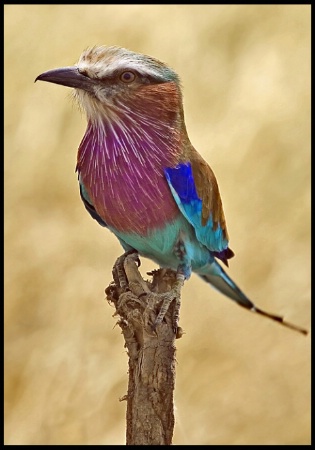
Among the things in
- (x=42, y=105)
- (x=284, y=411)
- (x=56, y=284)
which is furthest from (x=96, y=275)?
(x=284, y=411)

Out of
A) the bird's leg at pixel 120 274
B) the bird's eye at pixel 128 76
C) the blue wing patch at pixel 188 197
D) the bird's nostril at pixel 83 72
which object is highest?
the bird's eye at pixel 128 76

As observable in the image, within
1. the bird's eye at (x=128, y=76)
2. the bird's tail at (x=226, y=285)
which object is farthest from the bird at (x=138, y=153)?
the bird's tail at (x=226, y=285)

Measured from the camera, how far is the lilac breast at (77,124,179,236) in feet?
5.85

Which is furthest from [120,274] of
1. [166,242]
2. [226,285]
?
[226,285]

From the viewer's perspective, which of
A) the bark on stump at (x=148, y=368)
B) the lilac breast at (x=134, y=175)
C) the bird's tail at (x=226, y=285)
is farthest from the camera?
the bird's tail at (x=226, y=285)

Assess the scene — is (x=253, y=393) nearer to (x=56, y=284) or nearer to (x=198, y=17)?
(x=56, y=284)

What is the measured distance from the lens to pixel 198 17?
310 centimetres

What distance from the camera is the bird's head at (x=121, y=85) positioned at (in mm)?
1720

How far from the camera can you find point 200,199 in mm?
1863

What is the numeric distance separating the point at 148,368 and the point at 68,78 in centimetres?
64

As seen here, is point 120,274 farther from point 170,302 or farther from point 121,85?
point 121,85

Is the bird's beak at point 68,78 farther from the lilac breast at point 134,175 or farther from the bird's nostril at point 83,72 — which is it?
the lilac breast at point 134,175

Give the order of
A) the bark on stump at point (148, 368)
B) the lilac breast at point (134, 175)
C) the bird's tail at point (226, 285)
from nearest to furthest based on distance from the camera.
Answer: the bark on stump at point (148, 368), the lilac breast at point (134, 175), the bird's tail at point (226, 285)

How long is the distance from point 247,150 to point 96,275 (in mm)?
755
